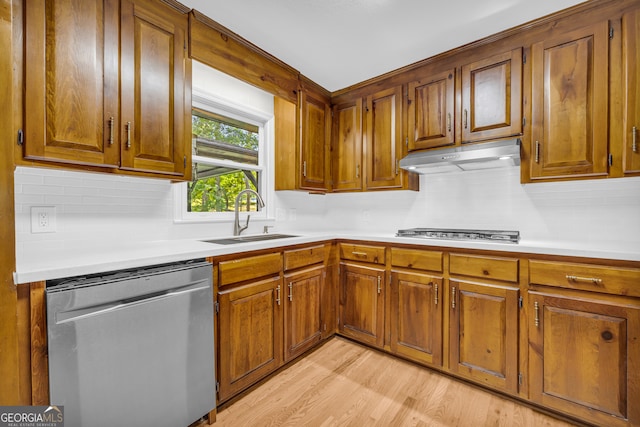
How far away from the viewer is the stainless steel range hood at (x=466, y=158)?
1.92m

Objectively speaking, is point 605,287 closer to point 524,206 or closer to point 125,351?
point 524,206

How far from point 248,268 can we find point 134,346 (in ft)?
2.27

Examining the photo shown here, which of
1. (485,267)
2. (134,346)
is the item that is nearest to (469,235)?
(485,267)

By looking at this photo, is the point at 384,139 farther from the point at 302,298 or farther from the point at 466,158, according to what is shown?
the point at 302,298

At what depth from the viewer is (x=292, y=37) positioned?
206 centimetres

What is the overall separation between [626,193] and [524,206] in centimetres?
56

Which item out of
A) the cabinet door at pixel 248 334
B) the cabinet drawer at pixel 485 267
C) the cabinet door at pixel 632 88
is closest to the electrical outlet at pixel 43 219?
the cabinet door at pixel 248 334

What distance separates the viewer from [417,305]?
6.95 ft

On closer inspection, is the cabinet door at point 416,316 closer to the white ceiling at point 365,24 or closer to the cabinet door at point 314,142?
the cabinet door at point 314,142

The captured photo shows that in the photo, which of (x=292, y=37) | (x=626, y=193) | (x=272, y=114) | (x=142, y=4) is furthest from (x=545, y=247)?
(x=142, y=4)

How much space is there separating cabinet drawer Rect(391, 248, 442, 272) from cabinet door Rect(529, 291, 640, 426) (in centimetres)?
56

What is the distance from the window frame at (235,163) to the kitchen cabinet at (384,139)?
37.8 inches

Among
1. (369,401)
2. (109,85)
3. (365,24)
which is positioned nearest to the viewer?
(109,85)

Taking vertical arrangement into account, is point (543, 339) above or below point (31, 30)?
below
